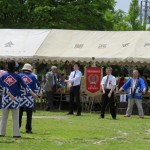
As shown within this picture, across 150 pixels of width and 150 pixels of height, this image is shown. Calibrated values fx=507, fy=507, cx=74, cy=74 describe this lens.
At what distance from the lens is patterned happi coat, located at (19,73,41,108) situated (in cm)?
1209

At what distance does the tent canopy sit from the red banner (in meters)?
0.41

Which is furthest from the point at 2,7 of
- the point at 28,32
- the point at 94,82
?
the point at 94,82

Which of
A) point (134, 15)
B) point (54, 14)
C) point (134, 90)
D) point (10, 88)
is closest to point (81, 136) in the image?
point (10, 88)

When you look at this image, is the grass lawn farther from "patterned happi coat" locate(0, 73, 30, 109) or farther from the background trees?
the background trees

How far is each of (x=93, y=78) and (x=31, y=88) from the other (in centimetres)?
823

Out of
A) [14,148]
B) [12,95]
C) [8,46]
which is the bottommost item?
[14,148]

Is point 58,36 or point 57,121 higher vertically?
point 58,36

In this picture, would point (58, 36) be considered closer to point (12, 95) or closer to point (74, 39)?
point (74, 39)

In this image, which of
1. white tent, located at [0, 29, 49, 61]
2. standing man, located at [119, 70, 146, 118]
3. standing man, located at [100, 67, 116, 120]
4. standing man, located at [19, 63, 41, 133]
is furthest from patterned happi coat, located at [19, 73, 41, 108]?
white tent, located at [0, 29, 49, 61]

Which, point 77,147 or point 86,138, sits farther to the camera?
point 86,138

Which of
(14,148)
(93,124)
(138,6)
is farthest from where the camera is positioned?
(138,6)

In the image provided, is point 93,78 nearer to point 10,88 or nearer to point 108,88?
point 108,88

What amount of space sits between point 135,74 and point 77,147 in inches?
355

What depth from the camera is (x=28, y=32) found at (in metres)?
23.3
